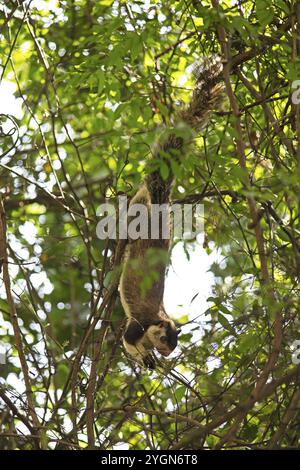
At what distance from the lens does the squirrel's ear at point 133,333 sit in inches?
174

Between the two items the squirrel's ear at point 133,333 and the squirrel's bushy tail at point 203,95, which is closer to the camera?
the squirrel's bushy tail at point 203,95

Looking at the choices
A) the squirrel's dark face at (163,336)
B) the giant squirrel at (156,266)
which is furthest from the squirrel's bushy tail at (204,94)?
the squirrel's dark face at (163,336)

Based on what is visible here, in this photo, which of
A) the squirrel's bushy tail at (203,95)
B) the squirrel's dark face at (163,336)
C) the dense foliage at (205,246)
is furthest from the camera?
the squirrel's dark face at (163,336)

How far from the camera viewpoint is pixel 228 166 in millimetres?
3799

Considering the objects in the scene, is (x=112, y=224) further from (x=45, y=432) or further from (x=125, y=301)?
(x=45, y=432)

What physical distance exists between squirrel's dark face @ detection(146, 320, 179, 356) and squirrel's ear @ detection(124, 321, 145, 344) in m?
0.05

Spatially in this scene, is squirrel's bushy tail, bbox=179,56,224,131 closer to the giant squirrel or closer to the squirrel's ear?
the giant squirrel

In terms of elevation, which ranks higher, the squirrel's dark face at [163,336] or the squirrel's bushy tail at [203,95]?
the squirrel's bushy tail at [203,95]

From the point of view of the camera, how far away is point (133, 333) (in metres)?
4.46

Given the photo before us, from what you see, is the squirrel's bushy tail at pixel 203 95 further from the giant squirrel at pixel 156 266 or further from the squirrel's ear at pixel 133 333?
the squirrel's ear at pixel 133 333

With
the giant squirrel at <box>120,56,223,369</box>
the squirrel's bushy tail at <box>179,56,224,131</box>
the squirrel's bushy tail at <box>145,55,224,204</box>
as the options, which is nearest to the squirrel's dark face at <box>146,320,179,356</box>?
the giant squirrel at <box>120,56,223,369</box>

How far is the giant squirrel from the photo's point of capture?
13.8 feet
